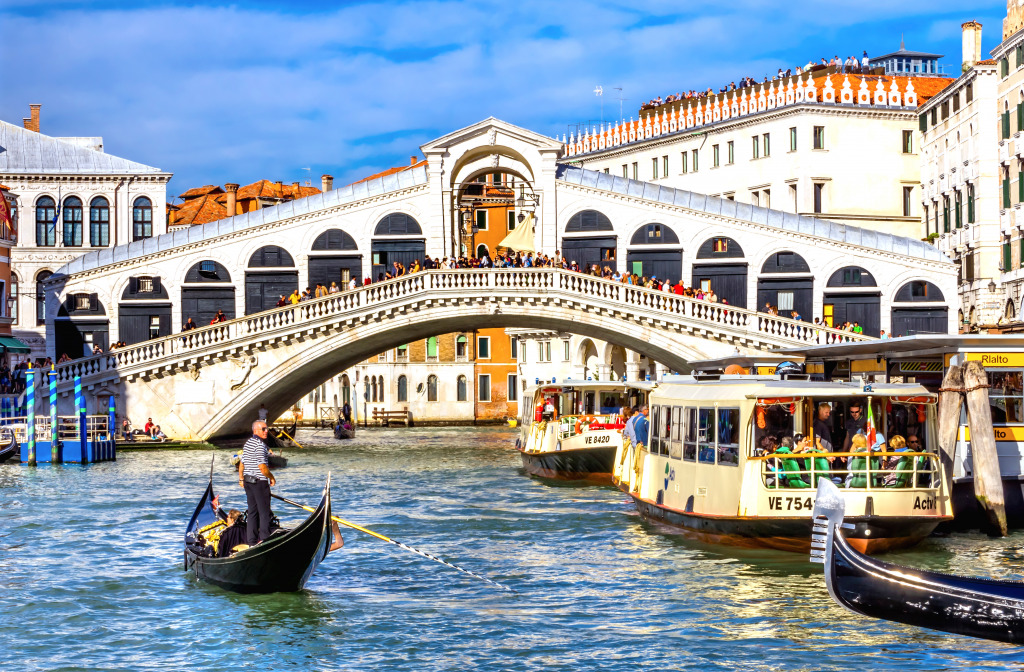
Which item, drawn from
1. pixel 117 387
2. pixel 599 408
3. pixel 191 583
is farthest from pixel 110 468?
pixel 191 583

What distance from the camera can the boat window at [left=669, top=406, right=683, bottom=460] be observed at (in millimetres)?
17312

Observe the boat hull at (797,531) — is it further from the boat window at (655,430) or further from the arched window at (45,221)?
the arched window at (45,221)

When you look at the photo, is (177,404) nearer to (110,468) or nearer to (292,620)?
(110,468)

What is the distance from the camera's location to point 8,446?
29812 mm

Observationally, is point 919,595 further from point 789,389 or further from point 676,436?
point 676,436

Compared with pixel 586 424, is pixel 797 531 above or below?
below

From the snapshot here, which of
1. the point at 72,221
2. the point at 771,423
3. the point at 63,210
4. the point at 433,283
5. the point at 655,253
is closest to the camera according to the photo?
the point at 771,423

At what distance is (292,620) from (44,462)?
18382 mm

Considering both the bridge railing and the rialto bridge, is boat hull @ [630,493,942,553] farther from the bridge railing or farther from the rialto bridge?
the rialto bridge

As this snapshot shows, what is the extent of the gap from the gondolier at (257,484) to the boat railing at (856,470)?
16.6ft

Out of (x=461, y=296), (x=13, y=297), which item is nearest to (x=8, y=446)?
(x=461, y=296)

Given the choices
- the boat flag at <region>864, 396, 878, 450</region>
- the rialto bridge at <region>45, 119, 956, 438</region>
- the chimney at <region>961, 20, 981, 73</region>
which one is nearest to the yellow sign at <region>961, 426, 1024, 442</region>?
the boat flag at <region>864, 396, 878, 450</region>

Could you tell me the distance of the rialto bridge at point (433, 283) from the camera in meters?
33.0

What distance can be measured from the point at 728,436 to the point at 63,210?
3186 centimetres
